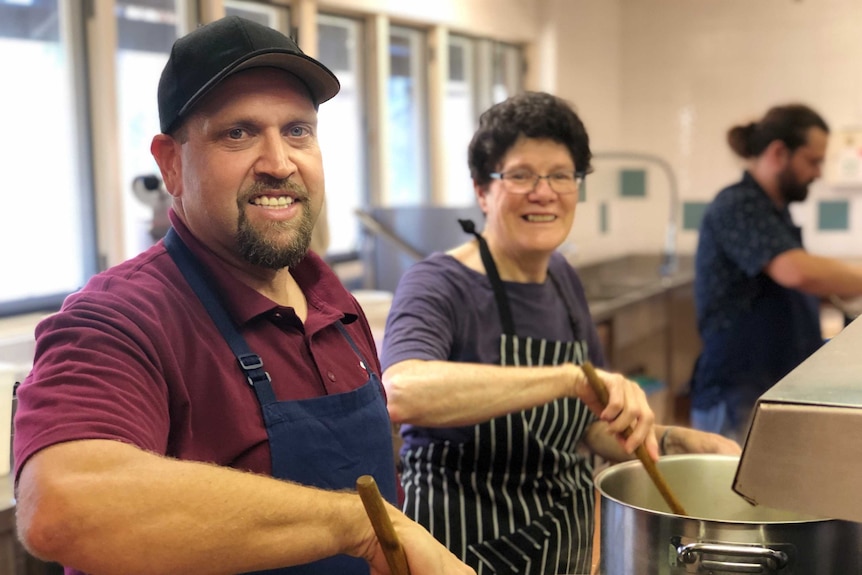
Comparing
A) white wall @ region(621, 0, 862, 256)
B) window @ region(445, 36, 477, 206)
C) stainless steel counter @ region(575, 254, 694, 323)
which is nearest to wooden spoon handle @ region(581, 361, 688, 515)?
stainless steel counter @ region(575, 254, 694, 323)

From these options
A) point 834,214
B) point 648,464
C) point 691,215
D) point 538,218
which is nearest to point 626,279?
point 691,215

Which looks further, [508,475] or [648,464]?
[508,475]

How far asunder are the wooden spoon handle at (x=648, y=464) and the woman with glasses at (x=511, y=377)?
0.02 m

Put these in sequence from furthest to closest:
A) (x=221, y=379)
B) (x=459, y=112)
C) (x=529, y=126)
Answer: (x=459, y=112), (x=529, y=126), (x=221, y=379)

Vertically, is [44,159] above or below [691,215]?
above

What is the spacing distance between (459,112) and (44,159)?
2.04 m

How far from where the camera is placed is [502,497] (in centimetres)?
143

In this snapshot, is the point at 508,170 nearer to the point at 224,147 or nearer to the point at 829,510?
the point at 224,147

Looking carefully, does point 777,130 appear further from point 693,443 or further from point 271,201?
point 271,201

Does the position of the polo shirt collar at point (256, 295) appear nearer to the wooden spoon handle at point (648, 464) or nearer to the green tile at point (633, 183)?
the wooden spoon handle at point (648, 464)

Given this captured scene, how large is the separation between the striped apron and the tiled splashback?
9.53ft

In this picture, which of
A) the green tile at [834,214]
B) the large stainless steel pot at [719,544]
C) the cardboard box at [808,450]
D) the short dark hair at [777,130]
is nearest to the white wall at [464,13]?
the short dark hair at [777,130]

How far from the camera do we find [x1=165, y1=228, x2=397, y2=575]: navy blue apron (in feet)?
3.11

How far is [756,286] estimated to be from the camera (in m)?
2.34
